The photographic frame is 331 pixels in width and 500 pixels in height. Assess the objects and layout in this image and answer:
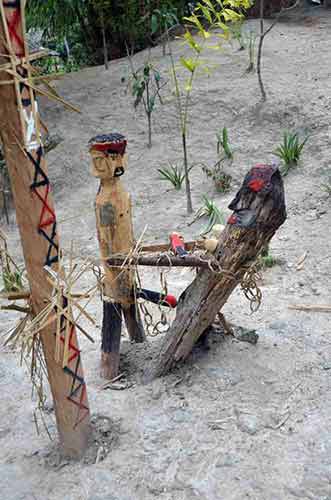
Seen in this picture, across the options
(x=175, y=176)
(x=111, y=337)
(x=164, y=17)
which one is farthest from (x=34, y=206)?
(x=164, y=17)

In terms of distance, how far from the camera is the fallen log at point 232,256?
7.57 feet

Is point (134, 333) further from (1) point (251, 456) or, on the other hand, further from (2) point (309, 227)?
(2) point (309, 227)

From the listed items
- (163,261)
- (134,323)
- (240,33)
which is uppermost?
(240,33)

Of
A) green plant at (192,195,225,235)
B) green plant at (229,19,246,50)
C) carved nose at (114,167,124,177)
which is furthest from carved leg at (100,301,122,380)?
green plant at (229,19,246,50)

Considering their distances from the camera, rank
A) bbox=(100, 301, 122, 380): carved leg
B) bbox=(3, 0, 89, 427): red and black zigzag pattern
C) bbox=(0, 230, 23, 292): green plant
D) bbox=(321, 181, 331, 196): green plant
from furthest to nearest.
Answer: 1. bbox=(321, 181, 331, 196): green plant
2. bbox=(100, 301, 122, 380): carved leg
3. bbox=(0, 230, 23, 292): green plant
4. bbox=(3, 0, 89, 427): red and black zigzag pattern

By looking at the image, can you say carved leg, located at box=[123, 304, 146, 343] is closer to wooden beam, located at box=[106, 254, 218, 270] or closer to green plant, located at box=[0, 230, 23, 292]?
wooden beam, located at box=[106, 254, 218, 270]

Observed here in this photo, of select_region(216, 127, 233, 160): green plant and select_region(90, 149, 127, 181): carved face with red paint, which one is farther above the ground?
select_region(90, 149, 127, 181): carved face with red paint

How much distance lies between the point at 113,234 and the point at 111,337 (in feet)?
1.89

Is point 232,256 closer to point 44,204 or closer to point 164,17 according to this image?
point 44,204

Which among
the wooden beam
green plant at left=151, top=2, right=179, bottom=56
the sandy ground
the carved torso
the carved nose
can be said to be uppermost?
green plant at left=151, top=2, right=179, bottom=56

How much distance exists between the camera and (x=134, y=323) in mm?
3039

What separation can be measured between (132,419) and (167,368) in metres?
0.32

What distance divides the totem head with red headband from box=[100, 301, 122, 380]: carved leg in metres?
0.70

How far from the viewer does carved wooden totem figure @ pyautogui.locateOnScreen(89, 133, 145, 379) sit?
2518 millimetres
